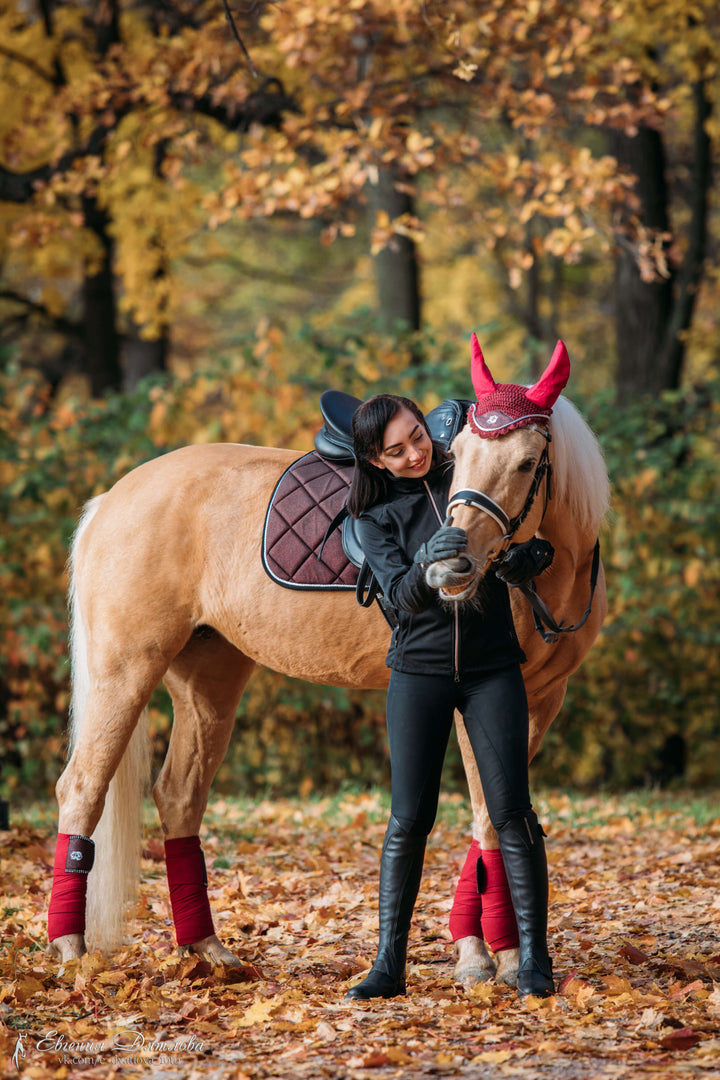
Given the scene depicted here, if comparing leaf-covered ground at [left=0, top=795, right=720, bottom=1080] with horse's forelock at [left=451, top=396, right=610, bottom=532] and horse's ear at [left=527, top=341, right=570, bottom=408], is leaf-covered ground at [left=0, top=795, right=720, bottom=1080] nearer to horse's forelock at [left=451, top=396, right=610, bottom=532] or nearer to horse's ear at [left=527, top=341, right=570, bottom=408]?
horse's forelock at [left=451, top=396, right=610, bottom=532]

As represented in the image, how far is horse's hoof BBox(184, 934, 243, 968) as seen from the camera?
386 centimetres

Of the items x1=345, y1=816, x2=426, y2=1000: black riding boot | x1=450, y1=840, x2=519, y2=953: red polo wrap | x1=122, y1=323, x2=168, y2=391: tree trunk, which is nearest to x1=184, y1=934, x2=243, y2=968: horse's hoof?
x1=345, y1=816, x2=426, y2=1000: black riding boot

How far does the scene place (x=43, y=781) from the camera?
8648 millimetres

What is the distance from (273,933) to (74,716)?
1189 millimetres

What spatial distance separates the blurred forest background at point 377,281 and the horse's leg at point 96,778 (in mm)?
3640

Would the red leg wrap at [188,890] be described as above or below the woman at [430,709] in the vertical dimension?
below

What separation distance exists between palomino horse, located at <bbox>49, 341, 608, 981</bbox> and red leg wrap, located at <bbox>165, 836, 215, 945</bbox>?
0.02 m

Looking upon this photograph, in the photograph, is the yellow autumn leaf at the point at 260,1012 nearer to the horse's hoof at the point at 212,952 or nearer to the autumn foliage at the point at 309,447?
the horse's hoof at the point at 212,952

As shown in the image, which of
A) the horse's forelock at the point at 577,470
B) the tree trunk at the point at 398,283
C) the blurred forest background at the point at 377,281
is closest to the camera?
the horse's forelock at the point at 577,470

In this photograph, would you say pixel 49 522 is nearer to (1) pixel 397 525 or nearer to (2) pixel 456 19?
(2) pixel 456 19

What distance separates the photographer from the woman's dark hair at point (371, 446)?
10.7ft

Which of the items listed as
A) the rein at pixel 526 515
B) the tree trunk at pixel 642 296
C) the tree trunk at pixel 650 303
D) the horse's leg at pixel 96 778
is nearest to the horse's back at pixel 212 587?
the horse's leg at pixel 96 778

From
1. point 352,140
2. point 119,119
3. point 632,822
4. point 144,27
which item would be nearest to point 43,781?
point 632,822

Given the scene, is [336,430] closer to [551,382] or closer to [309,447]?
[551,382]
